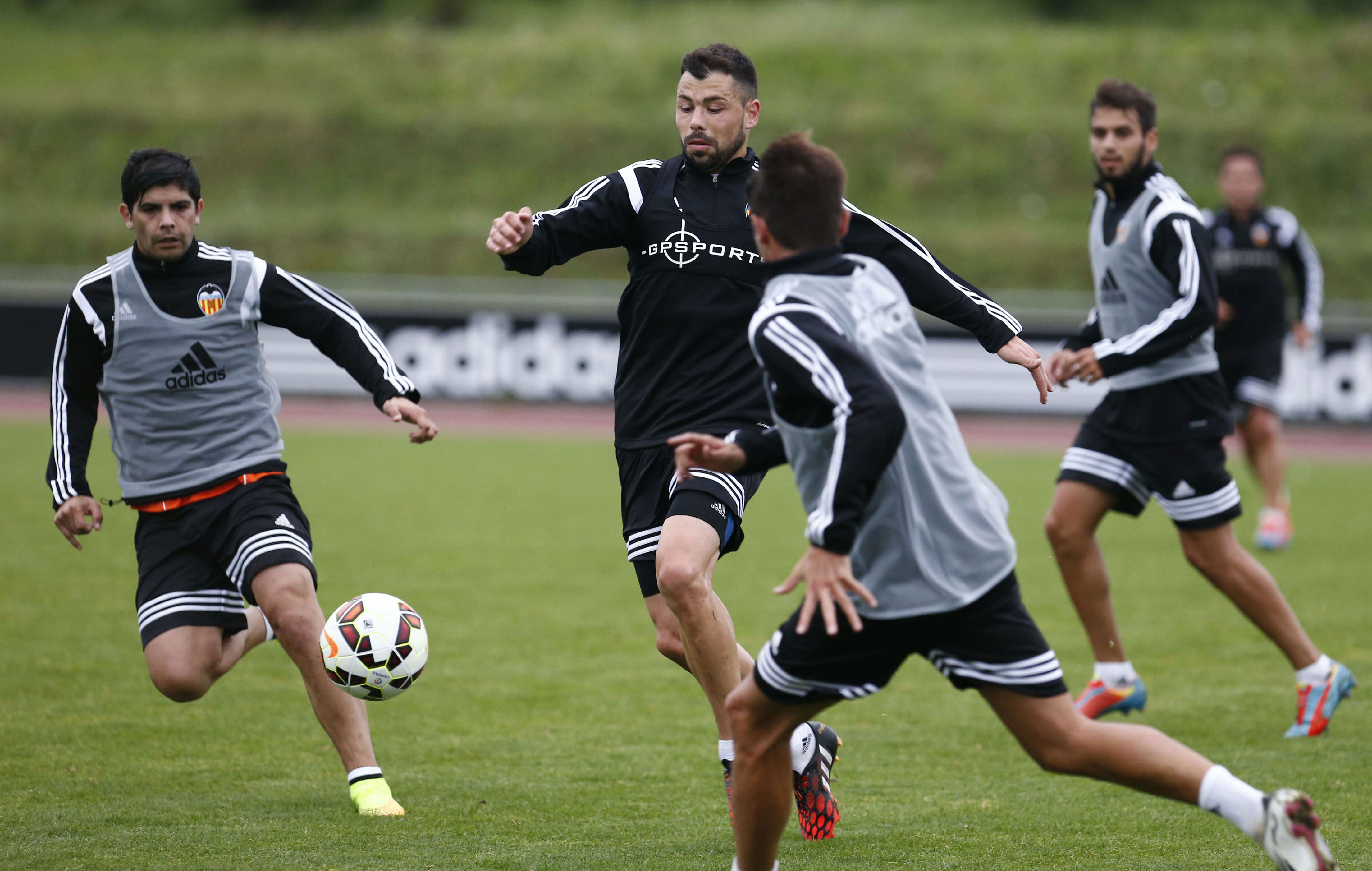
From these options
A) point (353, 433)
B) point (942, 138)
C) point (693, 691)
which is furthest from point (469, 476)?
point (942, 138)

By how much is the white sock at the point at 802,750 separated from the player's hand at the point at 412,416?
1484mm

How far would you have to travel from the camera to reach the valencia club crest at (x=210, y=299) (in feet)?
16.6

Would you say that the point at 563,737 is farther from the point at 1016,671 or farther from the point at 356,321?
the point at 1016,671

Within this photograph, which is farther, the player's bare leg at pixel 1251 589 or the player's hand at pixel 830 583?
the player's bare leg at pixel 1251 589

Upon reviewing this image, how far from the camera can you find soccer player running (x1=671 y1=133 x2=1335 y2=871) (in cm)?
338

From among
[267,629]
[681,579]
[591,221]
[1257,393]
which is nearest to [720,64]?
[591,221]

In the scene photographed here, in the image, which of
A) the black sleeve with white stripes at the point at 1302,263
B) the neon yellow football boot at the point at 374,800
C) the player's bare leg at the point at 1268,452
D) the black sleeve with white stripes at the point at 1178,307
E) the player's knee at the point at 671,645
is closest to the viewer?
the neon yellow football boot at the point at 374,800

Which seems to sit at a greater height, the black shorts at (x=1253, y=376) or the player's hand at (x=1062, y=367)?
the player's hand at (x=1062, y=367)

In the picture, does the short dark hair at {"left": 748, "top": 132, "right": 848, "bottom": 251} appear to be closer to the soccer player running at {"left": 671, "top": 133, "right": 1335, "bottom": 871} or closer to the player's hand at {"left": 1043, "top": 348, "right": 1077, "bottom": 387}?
the soccer player running at {"left": 671, "top": 133, "right": 1335, "bottom": 871}

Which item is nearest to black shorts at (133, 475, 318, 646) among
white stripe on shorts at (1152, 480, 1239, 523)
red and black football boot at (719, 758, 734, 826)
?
red and black football boot at (719, 758, 734, 826)

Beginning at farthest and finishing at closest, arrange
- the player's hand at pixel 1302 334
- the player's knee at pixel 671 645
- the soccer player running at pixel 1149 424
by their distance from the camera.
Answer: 1. the player's hand at pixel 1302 334
2. the soccer player running at pixel 1149 424
3. the player's knee at pixel 671 645

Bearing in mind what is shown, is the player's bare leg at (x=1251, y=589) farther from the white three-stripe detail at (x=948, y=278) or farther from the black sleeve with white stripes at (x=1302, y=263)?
the black sleeve with white stripes at (x=1302, y=263)

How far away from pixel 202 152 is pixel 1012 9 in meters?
19.4

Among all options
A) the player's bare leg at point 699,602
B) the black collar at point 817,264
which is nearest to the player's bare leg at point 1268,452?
the player's bare leg at point 699,602
